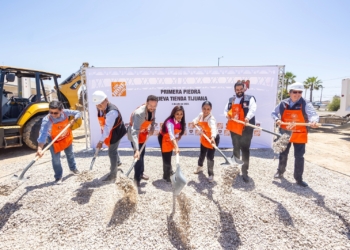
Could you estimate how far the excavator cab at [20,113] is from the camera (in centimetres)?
550

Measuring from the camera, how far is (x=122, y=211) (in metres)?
2.75

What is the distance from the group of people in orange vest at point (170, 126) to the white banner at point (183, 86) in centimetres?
196

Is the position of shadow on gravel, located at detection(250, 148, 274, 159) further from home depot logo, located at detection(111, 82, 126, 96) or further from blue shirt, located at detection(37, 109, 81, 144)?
blue shirt, located at detection(37, 109, 81, 144)

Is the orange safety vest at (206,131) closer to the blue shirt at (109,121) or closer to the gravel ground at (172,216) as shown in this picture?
the gravel ground at (172,216)

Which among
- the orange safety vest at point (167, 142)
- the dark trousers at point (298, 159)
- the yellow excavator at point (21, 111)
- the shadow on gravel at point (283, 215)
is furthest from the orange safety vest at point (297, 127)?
the yellow excavator at point (21, 111)

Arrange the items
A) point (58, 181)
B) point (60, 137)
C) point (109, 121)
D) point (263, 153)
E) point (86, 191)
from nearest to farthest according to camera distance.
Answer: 1. point (109, 121)
2. point (86, 191)
3. point (60, 137)
4. point (58, 181)
5. point (263, 153)

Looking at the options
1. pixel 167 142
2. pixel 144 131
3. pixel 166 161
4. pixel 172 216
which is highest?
pixel 144 131

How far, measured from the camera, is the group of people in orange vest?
327 centimetres

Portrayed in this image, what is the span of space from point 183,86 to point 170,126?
9.19ft

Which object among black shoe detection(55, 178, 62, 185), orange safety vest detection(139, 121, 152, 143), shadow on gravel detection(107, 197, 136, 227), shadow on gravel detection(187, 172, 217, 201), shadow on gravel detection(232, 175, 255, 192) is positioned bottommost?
shadow on gravel detection(232, 175, 255, 192)

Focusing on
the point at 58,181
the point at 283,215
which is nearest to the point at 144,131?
the point at 58,181

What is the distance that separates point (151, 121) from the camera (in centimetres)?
352

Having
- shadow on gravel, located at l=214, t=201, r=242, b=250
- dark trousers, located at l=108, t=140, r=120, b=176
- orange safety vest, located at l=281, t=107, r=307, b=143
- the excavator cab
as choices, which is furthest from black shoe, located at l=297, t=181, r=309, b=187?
the excavator cab

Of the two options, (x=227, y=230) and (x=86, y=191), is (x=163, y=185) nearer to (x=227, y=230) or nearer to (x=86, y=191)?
(x=86, y=191)
